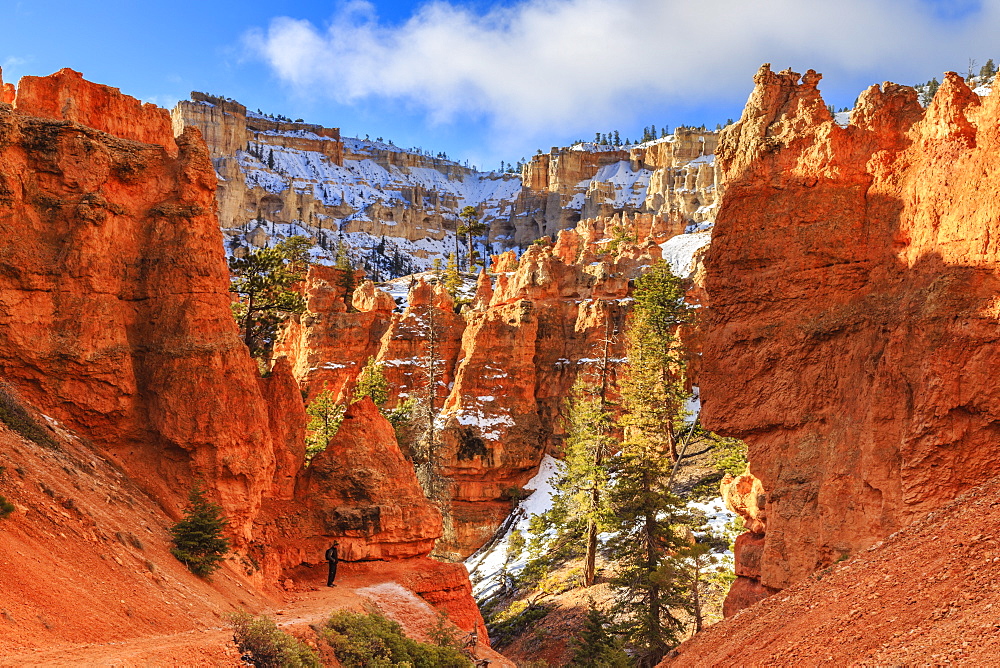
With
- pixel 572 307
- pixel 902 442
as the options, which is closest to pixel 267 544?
pixel 902 442

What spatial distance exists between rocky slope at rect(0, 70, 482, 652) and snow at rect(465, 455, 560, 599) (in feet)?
58.1

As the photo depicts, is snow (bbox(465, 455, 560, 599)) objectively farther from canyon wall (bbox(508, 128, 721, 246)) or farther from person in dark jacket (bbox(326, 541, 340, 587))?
canyon wall (bbox(508, 128, 721, 246))

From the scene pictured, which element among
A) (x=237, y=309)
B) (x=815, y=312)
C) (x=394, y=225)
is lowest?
(x=815, y=312)

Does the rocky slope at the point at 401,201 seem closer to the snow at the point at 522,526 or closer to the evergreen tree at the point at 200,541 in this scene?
the snow at the point at 522,526

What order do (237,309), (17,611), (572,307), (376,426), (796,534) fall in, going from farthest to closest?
(572,307) → (237,309) → (376,426) → (796,534) → (17,611)

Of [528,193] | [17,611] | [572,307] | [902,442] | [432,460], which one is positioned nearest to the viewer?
[17,611]

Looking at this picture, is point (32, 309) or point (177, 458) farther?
point (177, 458)

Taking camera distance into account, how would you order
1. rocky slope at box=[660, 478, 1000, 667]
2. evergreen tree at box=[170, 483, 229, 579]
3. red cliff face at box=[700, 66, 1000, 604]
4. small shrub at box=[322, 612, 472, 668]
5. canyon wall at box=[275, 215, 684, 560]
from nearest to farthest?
rocky slope at box=[660, 478, 1000, 667], red cliff face at box=[700, 66, 1000, 604], small shrub at box=[322, 612, 472, 668], evergreen tree at box=[170, 483, 229, 579], canyon wall at box=[275, 215, 684, 560]

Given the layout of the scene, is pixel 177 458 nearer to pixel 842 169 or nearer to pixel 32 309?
pixel 32 309

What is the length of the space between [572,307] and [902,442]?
127 ft

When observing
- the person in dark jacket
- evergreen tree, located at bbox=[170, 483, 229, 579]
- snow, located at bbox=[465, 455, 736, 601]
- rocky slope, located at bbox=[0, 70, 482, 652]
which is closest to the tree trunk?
snow, located at bbox=[465, 455, 736, 601]

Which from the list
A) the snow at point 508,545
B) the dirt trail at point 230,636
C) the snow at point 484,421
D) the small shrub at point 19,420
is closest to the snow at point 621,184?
the snow at point 484,421

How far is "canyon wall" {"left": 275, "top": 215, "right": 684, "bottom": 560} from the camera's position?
4419 centimetres

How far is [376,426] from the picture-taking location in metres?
23.3
